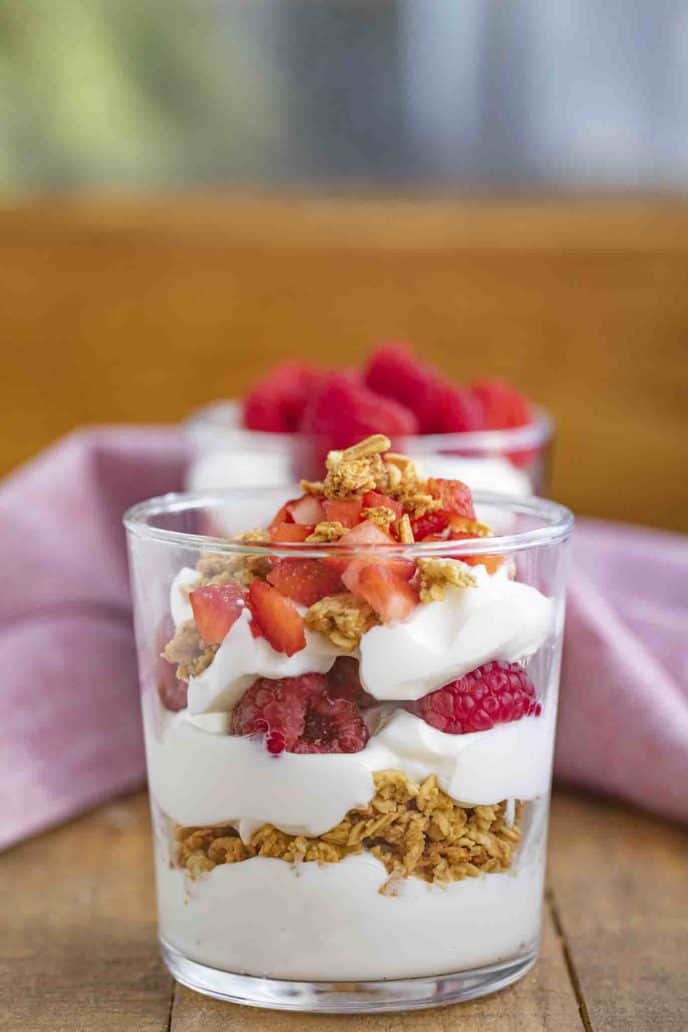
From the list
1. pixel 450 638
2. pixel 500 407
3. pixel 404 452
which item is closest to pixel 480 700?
pixel 450 638

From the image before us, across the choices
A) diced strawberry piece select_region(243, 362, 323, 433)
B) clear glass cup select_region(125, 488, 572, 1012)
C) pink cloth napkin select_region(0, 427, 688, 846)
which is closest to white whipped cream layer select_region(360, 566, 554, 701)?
clear glass cup select_region(125, 488, 572, 1012)

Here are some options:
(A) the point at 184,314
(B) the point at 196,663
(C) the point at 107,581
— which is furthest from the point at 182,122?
(B) the point at 196,663

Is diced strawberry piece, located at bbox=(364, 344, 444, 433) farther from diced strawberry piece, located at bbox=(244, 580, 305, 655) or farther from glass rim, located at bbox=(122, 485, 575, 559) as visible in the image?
diced strawberry piece, located at bbox=(244, 580, 305, 655)

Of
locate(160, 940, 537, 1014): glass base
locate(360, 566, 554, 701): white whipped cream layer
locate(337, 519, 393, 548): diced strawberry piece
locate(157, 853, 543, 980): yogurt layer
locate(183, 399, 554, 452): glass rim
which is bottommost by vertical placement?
locate(160, 940, 537, 1014): glass base

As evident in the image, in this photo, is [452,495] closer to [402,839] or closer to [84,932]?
[402,839]

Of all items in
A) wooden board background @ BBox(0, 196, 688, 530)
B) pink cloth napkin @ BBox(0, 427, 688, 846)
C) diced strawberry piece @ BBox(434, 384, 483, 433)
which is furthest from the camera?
wooden board background @ BBox(0, 196, 688, 530)

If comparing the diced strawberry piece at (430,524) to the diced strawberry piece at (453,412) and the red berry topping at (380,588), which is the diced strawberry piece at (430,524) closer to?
the red berry topping at (380,588)
